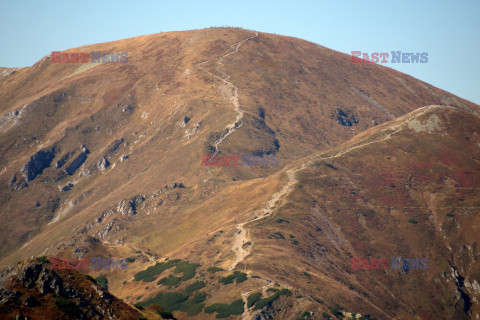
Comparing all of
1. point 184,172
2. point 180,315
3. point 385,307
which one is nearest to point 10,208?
point 184,172

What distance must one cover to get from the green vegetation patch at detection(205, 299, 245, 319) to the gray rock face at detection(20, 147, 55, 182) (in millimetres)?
142317

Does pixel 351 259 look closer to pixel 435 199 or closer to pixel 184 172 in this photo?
pixel 435 199

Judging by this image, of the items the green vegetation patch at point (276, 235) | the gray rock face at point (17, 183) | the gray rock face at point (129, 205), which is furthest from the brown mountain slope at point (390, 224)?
the gray rock face at point (17, 183)

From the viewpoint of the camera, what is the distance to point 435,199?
128500 mm

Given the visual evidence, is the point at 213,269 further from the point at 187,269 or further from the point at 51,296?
the point at 51,296

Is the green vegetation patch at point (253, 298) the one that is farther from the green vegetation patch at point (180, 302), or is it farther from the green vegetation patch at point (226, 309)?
the green vegetation patch at point (180, 302)

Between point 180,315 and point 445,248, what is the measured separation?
244 ft

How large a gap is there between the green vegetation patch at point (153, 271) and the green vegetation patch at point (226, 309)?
78.1 ft

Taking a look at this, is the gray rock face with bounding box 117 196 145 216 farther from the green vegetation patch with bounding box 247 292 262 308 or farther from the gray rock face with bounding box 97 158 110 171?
the green vegetation patch with bounding box 247 292 262 308

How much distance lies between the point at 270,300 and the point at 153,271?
125ft

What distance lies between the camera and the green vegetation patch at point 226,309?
7388 cm

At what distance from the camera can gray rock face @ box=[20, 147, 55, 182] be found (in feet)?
624

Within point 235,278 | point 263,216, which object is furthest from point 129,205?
point 235,278

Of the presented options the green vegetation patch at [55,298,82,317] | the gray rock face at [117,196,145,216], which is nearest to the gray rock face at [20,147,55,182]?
the gray rock face at [117,196,145,216]
